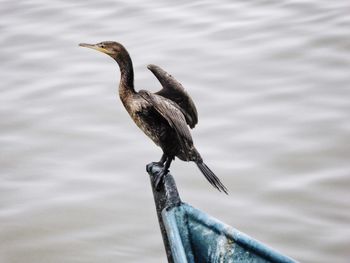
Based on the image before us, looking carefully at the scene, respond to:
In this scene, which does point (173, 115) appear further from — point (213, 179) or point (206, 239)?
point (206, 239)

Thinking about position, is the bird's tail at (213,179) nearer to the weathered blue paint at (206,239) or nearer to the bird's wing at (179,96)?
the weathered blue paint at (206,239)

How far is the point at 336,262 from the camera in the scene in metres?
6.02

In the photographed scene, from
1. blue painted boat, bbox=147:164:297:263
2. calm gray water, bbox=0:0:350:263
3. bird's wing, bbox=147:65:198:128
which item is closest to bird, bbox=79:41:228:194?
bird's wing, bbox=147:65:198:128

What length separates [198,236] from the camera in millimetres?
3949

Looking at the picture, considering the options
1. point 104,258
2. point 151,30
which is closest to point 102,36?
point 151,30

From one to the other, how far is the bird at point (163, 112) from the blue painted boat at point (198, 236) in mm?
159

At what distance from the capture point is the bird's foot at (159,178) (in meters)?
4.04

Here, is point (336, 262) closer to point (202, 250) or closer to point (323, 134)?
point (323, 134)

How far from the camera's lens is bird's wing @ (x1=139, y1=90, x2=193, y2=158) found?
13.2ft

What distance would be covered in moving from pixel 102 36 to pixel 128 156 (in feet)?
8.62

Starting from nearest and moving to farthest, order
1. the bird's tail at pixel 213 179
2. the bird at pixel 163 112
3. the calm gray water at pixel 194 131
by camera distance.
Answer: the bird's tail at pixel 213 179 → the bird at pixel 163 112 → the calm gray water at pixel 194 131

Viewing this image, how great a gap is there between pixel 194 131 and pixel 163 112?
11.4ft

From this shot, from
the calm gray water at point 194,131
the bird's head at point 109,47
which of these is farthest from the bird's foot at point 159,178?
the calm gray water at point 194,131

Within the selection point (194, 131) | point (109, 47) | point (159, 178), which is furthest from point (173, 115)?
point (194, 131)
